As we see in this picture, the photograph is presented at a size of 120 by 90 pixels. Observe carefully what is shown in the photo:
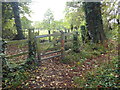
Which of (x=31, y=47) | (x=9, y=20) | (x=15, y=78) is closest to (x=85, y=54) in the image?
(x=31, y=47)

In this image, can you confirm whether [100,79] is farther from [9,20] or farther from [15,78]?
[9,20]

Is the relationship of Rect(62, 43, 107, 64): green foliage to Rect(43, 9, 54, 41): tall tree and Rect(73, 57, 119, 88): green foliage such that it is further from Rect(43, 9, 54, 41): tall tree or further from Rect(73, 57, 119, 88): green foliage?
Rect(43, 9, 54, 41): tall tree

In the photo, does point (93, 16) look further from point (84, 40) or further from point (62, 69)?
point (62, 69)

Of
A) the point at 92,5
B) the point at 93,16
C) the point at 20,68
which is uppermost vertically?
the point at 92,5

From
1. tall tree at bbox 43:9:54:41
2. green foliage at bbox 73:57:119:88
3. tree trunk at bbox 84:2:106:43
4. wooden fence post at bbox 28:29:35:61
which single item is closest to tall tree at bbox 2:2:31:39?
tall tree at bbox 43:9:54:41

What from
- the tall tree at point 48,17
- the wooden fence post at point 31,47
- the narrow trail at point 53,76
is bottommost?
the narrow trail at point 53,76

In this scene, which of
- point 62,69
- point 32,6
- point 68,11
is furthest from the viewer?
point 68,11

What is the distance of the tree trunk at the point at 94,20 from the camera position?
26.8ft

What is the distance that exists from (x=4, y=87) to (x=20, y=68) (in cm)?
106

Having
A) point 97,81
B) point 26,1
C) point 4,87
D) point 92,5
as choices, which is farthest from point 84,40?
point 26,1

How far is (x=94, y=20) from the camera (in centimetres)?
836

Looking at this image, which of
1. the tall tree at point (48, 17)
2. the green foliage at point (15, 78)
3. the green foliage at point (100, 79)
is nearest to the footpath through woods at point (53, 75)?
the green foliage at point (15, 78)

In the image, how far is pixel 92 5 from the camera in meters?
8.10

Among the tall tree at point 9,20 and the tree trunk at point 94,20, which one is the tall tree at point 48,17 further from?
the tree trunk at point 94,20
